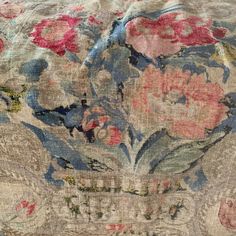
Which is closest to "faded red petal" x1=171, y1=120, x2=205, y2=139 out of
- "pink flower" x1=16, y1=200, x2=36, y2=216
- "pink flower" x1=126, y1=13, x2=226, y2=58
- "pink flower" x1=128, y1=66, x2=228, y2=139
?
"pink flower" x1=128, y1=66, x2=228, y2=139

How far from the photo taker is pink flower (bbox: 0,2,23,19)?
2.45 feet

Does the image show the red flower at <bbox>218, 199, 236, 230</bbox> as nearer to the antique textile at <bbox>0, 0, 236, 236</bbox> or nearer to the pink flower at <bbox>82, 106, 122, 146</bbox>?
the antique textile at <bbox>0, 0, 236, 236</bbox>

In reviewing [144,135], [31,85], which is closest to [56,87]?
[31,85]

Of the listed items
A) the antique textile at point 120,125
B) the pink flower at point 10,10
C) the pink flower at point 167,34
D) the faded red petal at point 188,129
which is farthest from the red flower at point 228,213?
the pink flower at point 10,10

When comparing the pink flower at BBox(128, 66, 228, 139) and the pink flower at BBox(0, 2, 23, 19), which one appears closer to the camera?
the pink flower at BBox(128, 66, 228, 139)

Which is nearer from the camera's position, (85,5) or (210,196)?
(210,196)

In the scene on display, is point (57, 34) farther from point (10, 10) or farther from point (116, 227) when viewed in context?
point (116, 227)

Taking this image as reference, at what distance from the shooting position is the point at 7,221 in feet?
2.28

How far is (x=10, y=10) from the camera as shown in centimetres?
76

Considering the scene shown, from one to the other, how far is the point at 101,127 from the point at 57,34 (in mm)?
163

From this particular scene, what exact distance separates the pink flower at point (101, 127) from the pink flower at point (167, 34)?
107 millimetres

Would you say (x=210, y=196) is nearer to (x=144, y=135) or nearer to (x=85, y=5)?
(x=144, y=135)

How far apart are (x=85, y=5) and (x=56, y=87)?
0.67 feet

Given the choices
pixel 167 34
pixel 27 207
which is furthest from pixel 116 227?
pixel 167 34
